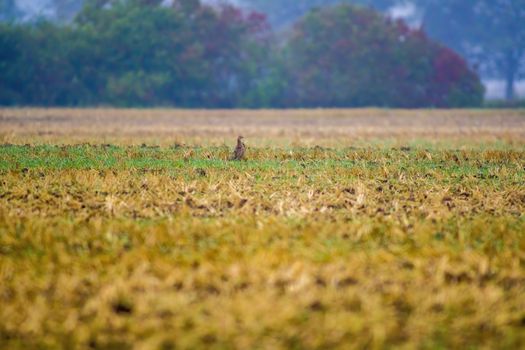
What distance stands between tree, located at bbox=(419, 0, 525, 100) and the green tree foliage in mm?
22305

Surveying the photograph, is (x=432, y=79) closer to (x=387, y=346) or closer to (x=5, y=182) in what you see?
(x=5, y=182)

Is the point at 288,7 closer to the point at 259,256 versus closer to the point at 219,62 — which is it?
the point at 219,62

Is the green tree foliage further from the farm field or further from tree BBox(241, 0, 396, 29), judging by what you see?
the farm field

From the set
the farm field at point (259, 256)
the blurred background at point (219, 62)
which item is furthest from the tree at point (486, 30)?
the farm field at point (259, 256)

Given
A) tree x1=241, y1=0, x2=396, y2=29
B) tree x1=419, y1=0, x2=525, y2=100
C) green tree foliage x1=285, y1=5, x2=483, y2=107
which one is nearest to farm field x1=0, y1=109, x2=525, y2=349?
green tree foliage x1=285, y1=5, x2=483, y2=107

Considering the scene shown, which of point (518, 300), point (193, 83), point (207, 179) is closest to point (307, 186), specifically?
point (207, 179)

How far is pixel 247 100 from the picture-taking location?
5303cm

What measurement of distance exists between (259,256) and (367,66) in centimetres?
4689

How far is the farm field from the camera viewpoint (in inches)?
225

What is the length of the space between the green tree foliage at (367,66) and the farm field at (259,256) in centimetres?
3875

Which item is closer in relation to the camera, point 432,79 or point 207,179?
point 207,179

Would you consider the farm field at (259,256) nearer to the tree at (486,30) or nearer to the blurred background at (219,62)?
the blurred background at (219,62)

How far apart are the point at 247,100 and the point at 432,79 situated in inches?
495

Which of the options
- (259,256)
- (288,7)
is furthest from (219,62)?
(259,256)
